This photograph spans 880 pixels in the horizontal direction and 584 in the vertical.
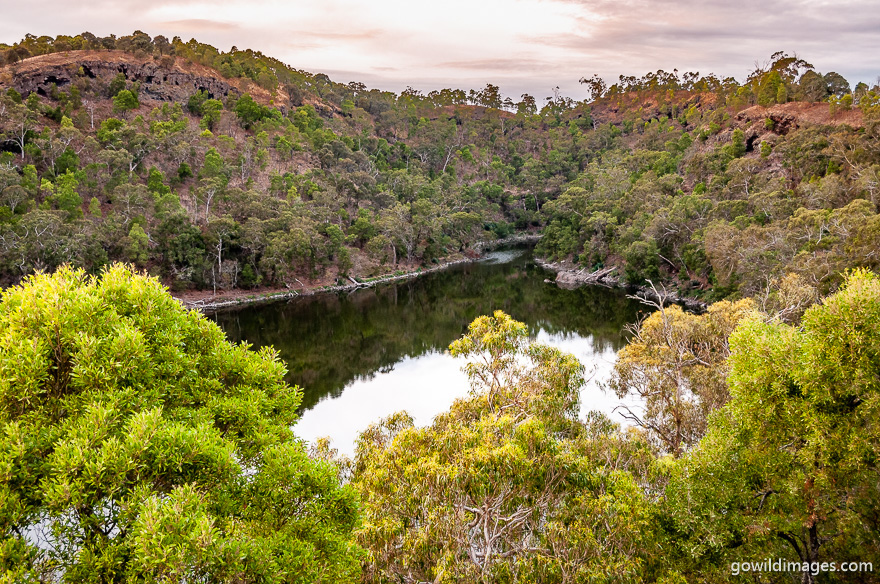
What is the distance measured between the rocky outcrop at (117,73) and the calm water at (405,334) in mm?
36555

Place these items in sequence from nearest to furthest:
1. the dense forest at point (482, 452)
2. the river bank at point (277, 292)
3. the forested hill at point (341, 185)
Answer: the dense forest at point (482, 452), the forested hill at point (341, 185), the river bank at point (277, 292)

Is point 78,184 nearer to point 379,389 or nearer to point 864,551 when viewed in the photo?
point 379,389

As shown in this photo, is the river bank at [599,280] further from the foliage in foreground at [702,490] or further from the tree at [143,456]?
the tree at [143,456]

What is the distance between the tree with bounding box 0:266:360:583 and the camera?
4.28 m

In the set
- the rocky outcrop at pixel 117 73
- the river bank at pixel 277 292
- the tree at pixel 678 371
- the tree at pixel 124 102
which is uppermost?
the rocky outcrop at pixel 117 73

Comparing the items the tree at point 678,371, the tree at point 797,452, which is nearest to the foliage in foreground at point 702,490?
the tree at point 797,452

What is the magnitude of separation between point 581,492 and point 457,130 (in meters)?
93.4

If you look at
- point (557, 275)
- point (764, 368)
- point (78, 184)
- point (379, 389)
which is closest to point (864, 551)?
point (764, 368)

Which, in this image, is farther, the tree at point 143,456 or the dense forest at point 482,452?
the dense forest at point 482,452

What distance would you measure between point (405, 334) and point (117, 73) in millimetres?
50156

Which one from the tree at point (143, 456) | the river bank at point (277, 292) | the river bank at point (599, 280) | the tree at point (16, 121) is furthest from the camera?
the tree at point (16, 121)

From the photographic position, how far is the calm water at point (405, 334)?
21406 millimetres

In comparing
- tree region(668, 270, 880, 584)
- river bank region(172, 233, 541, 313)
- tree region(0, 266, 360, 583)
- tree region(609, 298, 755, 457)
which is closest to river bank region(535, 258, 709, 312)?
river bank region(172, 233, 541, 313)

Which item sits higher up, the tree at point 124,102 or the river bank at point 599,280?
the tree at point 124,102
